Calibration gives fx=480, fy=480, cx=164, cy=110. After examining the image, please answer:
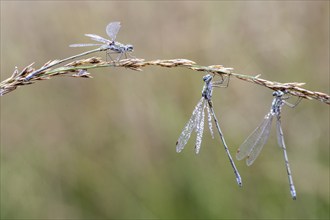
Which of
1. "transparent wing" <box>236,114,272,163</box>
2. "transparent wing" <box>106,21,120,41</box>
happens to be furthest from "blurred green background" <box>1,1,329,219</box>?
"transparent wing" <box>106,21,120,41</box>

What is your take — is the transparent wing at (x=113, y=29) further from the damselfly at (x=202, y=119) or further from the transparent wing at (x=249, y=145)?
the transparent wing at (x=249, y=145)

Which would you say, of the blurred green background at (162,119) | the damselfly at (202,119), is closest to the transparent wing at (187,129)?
the damselfly at (202,119)

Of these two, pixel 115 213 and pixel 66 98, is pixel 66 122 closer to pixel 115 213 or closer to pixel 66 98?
pixel 66 98

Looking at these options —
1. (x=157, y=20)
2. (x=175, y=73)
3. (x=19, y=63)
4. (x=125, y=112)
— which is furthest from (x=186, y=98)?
(x=19, y=63)

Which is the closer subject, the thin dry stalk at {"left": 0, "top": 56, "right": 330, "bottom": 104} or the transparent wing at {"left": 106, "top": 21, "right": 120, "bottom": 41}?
the thin dry stalk at {"left": 0, "top": 56, "right": 330, "bottom": 104}

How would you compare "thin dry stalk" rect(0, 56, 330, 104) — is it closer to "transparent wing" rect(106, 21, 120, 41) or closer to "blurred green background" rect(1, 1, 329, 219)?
"transparent wing" rect(106, 21, 120, 41)

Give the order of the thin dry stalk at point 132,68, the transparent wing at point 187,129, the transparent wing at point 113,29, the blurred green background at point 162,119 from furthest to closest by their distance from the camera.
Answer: the blurred green background at point 162,119
the transparent wing at point 187,129
the transparent wing at point 113,29
the thin dry stalk at point 132,68

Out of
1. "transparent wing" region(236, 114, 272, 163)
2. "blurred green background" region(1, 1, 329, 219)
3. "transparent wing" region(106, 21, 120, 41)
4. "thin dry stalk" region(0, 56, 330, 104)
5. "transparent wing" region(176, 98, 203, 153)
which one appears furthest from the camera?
"blurred green background" region(1, 1, 329, 219)

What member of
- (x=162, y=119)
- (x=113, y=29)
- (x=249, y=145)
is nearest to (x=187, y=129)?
(x=249, y=145)

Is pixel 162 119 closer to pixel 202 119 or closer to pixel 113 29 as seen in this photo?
pixel 202 119
